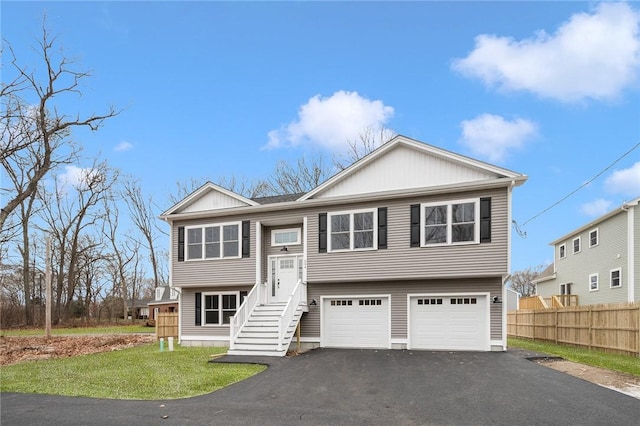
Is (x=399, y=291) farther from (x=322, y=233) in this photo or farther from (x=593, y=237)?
(x=593, y=237)

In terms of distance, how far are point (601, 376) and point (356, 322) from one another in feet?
25.2

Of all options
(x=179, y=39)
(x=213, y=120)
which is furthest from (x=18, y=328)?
(x=179, y=39)

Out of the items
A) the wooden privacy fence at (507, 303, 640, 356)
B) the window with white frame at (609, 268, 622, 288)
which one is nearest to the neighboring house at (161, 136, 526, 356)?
the wooden privacy fence at (507, 303, 640, 356)

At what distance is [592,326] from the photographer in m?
16.3

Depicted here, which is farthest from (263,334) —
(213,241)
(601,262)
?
(601,262)

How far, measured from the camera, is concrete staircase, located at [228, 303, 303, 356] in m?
14.3

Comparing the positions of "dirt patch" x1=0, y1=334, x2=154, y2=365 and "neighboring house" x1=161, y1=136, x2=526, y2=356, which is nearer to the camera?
"neighboring house" x1=161, y1=136, x2=526, y2=356

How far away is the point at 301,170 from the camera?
113 feet

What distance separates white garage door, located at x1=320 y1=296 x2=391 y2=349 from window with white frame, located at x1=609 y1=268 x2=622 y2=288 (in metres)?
12.4

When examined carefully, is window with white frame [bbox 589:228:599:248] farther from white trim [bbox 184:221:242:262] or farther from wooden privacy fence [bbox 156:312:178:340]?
wooden privacy fence [bbox 156:312:178:340]

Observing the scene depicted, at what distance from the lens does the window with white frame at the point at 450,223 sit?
1462 cm

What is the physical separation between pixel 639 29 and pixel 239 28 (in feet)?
41.5

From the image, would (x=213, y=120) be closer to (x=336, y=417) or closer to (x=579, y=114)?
(x=579, y=114)

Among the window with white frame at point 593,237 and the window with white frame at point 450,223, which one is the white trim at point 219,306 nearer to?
the window with white frame at point 450,223
